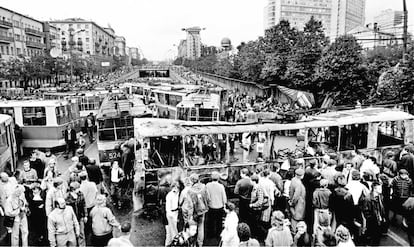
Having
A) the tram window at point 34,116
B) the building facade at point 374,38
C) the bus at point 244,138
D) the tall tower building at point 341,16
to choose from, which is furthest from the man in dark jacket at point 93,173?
the tall tower building at point 341,16

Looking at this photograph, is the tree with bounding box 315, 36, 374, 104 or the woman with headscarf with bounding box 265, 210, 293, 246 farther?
the tree with bounding box 315, 36, 374, 104

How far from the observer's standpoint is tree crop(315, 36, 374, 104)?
24.7 metres

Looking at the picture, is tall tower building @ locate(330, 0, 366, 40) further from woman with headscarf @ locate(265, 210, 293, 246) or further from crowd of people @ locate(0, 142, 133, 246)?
woman with headscarf @ locate(265, 210, 293, 246)

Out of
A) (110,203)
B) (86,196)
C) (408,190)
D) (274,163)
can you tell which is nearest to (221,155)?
(274,163)

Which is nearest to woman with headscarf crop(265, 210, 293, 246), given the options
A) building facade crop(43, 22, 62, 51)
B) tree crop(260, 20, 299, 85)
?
tree crop(260, 20, 299, 85)

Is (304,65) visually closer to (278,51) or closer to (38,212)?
(278,51)

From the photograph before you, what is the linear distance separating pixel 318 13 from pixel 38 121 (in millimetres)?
Result: 167505

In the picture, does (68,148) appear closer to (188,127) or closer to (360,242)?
(188,127)

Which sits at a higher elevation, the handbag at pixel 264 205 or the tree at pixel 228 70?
the tree at pixel 228 70

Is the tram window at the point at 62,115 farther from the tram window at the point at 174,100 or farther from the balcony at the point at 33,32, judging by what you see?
the balcony at the point at 33,32

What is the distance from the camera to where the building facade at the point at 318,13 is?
161 meters

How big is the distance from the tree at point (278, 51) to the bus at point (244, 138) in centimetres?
1986

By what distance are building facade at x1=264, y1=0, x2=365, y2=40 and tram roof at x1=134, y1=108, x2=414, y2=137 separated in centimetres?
14953

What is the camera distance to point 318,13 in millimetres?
167000
